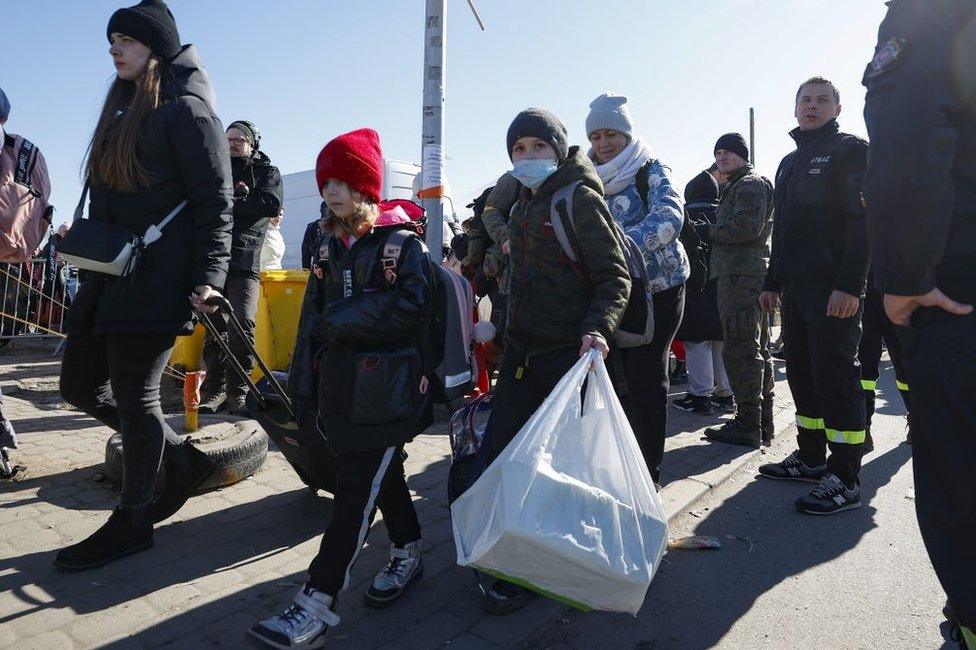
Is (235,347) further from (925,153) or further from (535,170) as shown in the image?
(925,153)

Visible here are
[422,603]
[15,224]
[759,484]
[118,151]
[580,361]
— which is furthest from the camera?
[759,484]

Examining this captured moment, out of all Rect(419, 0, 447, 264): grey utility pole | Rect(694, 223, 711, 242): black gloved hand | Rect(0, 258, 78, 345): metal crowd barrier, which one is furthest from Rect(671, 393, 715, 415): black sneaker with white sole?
Rect(0, 258, 78, 345): metal crowd barrier

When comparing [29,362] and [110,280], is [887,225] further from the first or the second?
[29,362]

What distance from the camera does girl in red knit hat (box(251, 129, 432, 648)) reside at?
2365 millimetres

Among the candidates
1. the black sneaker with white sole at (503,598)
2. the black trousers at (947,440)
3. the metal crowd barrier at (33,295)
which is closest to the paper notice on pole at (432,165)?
the black sneaker with white sole at (503,598)

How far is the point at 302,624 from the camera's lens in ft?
7.45

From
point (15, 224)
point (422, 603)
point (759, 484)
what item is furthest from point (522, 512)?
point (15, 224)

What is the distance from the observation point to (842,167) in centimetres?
365

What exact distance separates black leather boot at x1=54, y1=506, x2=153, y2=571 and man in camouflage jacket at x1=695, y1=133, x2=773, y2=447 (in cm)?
370

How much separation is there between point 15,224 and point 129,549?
179 cm

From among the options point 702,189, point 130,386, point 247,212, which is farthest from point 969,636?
point 247,212

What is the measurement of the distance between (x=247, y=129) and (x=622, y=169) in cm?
315

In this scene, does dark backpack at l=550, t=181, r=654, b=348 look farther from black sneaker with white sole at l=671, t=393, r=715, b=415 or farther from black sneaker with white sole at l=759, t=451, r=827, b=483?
black sneaker with white sole at l=671, t=393, r=715, b=415

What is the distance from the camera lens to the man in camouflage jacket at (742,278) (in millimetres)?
4852
